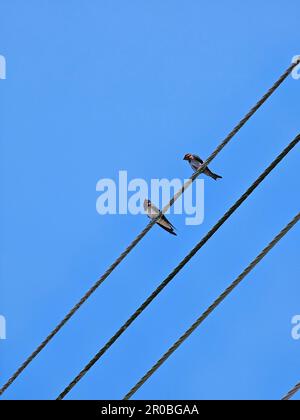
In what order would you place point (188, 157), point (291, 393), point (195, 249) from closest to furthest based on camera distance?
point (291, 393), point (195, 249), point (188, 157)

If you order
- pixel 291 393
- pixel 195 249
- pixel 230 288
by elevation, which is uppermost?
pixel 195 249

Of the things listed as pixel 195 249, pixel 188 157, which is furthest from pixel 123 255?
pixel 188 157

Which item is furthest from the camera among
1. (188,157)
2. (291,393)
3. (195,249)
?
(188,157)

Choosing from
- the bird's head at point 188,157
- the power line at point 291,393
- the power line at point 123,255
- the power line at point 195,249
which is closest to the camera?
the power line at point 291,393

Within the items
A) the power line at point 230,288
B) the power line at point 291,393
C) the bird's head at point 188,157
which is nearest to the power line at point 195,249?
the power line at point 230,288

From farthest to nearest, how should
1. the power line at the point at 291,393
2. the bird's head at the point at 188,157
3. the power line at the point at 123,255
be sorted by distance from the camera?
the bird's head at the point at 188,157, the power line at the point at 123,255, the power line at the point at 291,393

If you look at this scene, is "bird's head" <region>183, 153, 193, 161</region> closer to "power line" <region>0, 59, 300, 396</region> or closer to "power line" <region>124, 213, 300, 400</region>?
"power line" <region>0, 59, 300, 396</region>

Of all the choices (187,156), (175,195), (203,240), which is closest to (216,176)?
(187,156)

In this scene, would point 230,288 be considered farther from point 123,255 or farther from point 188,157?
point 188,157

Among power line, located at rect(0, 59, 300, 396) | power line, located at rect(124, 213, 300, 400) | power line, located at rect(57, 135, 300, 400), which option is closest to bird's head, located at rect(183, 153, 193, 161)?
power line, located at rect(0, 59, 300, 396)

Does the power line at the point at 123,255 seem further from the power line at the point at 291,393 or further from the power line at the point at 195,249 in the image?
the power line at the point at 291,393
